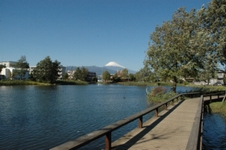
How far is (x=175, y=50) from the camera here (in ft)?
111

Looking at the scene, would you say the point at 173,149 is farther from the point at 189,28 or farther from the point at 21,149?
the point at 189,28

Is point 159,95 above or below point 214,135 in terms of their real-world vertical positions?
above

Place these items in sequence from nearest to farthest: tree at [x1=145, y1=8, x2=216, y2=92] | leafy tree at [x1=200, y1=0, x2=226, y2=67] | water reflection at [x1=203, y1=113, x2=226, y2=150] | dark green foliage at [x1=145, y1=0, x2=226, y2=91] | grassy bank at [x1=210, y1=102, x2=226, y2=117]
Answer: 1. water reflection at [x1=203, y1=113, x2=226, y2=150]
2. leafy tree at [x1=200, y1=0, x2=226, y2=67]
3. grassy bank at [x1=210, y1=102, x2=226, y2=117]
4. dark green foliage at [x1=145, y1=0, x2=226, y2=91]
5. tree at [x1=145, y1=8, x2=216, y2=92]

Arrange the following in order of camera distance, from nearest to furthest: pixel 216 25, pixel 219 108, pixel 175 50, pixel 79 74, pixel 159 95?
pixel 216 25 → pixel 219 108 → pixel 175 50 → pixel 159 95 → pixel 79 74

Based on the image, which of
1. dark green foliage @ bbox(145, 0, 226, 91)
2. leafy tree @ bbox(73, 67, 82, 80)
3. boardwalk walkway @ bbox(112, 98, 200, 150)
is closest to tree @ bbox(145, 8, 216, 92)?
dark green foliage @ bbox(145, 0, 226, 91)

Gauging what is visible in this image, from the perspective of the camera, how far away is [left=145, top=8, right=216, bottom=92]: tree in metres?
33.0

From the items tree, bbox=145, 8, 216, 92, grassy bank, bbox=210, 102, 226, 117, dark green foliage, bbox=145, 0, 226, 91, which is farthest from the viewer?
tree, bbox=145, 8, 216, 92

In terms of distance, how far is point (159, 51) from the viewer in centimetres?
3544

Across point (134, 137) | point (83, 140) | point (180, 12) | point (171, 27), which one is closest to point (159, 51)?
point (171, 27)

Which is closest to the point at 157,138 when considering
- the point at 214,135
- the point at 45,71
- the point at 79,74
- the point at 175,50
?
the point at 214,135

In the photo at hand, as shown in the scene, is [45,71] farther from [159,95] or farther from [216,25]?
[216,25]

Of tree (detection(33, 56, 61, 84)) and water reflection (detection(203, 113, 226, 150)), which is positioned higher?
tree (detection(33, 56, 61, 84))

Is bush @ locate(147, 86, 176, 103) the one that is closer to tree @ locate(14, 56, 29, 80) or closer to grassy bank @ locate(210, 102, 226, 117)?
grassy bank @ locate(210, 102, 226, 117)

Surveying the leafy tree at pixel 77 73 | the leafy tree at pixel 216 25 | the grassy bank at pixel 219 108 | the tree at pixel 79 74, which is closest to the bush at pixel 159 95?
the grassy bank at pixel 219 108
